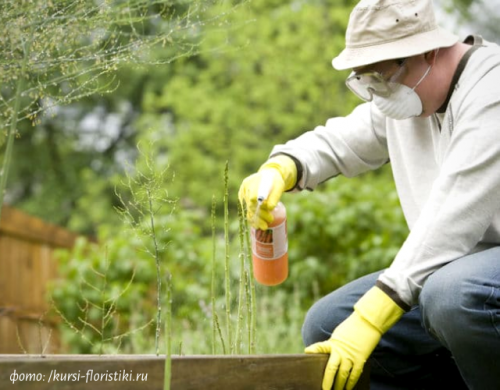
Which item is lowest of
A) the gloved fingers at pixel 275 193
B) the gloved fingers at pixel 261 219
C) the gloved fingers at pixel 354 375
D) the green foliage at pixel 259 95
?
the green foliage at pixel 259 95

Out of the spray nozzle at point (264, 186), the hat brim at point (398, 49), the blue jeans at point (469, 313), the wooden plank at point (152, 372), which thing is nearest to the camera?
the wooden plank at point (152, 372)

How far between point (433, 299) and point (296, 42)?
7.26 meters

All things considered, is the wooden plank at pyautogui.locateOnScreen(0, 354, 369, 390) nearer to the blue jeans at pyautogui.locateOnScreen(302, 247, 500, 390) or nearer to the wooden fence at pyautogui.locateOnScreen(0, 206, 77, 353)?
the blue jeans at pyautogui.locateOnScreen(302, 247, 500, 390)

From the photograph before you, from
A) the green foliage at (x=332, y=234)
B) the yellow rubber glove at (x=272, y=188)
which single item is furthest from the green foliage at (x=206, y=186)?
the yellow rubber glove at (x=272, y=188)

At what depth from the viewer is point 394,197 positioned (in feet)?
17.1

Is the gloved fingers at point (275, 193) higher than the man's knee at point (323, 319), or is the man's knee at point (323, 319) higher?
the gloved fingers at point (275, 193)

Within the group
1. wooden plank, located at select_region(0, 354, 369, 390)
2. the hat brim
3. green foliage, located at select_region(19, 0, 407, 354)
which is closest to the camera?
wooden plank, located at select_region(0, 354, 369, 390)

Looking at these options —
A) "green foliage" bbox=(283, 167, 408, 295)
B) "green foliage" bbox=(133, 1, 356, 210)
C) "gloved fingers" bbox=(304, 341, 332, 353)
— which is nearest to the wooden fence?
"green foliage" bbox=(283, 167, 408, 295)

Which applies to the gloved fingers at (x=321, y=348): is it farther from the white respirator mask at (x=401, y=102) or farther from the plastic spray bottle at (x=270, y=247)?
the white respirator mask at (x=401, y=102)

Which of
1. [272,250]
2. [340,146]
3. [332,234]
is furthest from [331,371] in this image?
[332,234]

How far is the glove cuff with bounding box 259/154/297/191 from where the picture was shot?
7.76 feet

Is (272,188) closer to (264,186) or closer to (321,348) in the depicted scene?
(264,186)

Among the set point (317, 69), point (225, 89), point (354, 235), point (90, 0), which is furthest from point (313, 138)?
point (225, 89)

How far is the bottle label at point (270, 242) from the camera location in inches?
89.1
